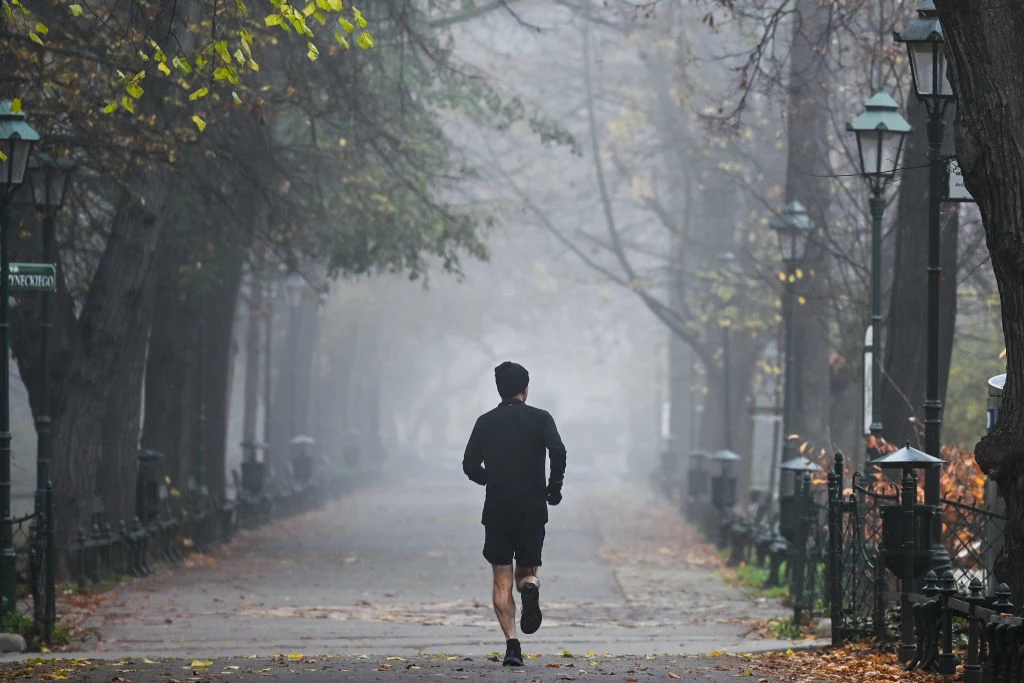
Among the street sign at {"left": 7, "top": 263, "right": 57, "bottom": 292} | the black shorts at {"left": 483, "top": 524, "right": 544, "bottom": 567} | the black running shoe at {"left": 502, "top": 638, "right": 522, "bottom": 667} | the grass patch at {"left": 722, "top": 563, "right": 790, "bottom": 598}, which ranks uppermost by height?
the street sign at {"left": 7, "top": 263, "right": 57, "bottom": 292}

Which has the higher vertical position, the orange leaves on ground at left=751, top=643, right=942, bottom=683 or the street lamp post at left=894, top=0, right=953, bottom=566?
the street lamp post at left=894, top=0, right=953, bottom=566

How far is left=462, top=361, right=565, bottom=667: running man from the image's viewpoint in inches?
446

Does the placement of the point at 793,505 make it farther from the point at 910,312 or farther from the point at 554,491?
the point at 554,491

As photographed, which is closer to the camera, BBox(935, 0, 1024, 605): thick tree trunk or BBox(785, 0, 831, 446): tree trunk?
BBox(935, 0, 1024, 605): thick tree trunk

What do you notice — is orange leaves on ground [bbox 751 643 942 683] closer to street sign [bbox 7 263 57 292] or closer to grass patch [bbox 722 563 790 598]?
street sign [bbox 7 263 57 292]

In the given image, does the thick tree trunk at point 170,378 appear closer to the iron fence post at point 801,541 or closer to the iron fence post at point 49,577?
the iron fence post at point 801,541

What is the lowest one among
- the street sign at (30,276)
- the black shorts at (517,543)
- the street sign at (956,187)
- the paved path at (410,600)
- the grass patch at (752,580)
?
the paved path at (410,600)

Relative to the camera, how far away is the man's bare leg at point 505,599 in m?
11.4

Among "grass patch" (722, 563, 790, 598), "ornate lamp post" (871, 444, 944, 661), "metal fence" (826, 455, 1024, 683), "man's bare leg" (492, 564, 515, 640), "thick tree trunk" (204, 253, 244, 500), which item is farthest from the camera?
"thick tree trunk" (204, 253, 244, 500)

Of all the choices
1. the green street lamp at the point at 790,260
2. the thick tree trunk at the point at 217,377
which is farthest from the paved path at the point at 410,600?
the green street lamp at the point at 790,260

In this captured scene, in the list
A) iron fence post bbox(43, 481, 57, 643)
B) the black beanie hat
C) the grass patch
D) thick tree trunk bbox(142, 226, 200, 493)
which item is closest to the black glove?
the black beanie hat

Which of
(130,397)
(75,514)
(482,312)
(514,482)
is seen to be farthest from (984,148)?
(482,312)

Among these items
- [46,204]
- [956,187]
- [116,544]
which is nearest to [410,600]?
[116,544]

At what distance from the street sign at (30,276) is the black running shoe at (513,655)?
5.96 meters
